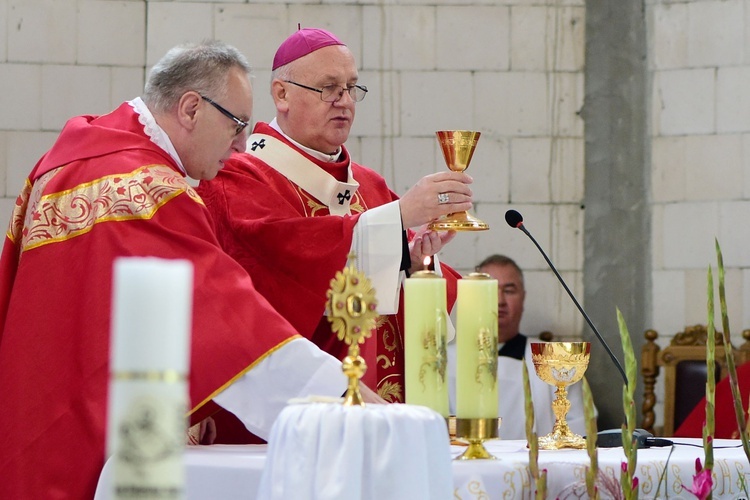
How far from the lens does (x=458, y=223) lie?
322cm

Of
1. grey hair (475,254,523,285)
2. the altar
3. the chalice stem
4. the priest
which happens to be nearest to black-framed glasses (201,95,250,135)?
the priest

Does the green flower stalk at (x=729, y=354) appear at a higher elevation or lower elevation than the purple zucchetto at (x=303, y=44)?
lower

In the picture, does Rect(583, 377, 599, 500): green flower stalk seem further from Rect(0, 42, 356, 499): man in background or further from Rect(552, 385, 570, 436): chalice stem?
Rect(552, 385, 570, 436): chalice stem

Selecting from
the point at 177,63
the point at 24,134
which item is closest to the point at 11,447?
the point at 177,63

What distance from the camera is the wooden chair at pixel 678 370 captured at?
626 centimetres

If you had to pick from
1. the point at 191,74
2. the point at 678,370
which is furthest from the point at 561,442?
the point at 678,370

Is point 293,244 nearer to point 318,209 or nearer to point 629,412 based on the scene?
point 318,209

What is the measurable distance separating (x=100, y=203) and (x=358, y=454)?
133 centimetres

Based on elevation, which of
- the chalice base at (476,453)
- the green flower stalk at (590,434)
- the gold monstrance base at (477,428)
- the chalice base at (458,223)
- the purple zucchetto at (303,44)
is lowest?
the chalice base at (476,453)

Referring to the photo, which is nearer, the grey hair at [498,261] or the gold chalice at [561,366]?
the gold chalice at [561,366]

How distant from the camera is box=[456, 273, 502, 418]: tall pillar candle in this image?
2.51 m

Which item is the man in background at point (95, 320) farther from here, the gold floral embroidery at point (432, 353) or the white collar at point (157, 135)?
the gold floral embroidery at point (432, 353)

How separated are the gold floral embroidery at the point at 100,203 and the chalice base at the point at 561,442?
111 centimetres

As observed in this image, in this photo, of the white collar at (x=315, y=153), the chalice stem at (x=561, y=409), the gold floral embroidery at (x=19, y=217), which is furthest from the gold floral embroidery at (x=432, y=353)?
the white collar at (x=315, y=153)
